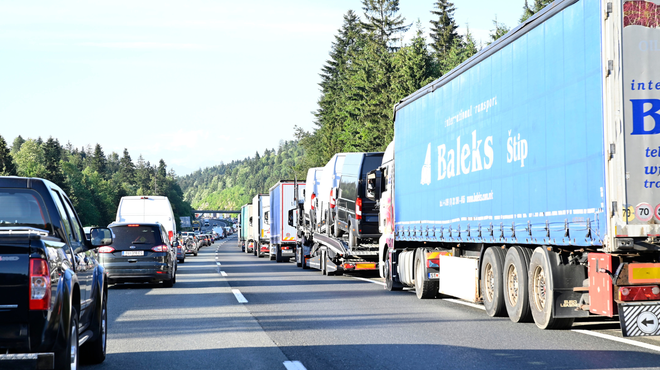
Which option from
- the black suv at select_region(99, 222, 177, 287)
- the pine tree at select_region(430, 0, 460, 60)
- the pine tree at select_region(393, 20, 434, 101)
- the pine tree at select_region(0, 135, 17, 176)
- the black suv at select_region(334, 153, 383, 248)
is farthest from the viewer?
the pine tree at select_region(0, 135, 17, 176)

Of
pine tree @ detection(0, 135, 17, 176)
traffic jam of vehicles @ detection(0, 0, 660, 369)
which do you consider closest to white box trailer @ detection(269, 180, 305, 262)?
traffic jam of vehicles @ detection(0, 0, 660, 369)

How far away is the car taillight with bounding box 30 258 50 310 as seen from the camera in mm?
5891

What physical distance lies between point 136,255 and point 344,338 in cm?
1088

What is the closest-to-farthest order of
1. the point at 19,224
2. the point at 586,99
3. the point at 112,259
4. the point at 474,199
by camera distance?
1. the point at 19,224
2. the point at 586,99
3. the point at 474,199
4. the point at 112,259

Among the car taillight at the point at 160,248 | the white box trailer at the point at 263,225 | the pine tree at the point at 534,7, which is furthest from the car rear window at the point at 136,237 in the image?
the pine tree at the point at 534,7

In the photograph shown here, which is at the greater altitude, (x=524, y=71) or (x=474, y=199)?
(x=524, y=71)

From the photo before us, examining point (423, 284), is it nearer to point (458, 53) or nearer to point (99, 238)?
point (99, 238)

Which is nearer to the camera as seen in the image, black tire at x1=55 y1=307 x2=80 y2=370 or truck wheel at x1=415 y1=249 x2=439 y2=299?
black tire at x1=55 y1=307 x2=80 y2=370

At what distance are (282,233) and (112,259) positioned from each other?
18.5 meters

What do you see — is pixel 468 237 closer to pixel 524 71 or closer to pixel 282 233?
pixel 524 71

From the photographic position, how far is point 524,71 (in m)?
11.2

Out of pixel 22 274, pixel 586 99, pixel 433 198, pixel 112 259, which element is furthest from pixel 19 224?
pixel 112 259

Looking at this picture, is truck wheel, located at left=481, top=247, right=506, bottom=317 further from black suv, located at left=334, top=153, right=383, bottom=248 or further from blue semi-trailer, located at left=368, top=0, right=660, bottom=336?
black suv, located at left=334, top=153, right=383, bottom=248

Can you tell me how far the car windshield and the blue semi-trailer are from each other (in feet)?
25.2
